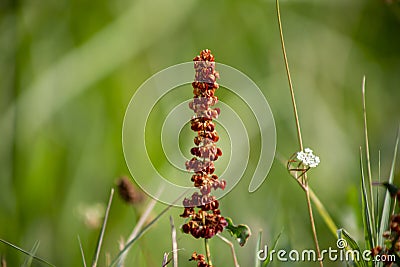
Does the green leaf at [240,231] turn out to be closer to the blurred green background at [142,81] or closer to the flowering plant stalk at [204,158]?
the flowering plant stalk at [204,158]

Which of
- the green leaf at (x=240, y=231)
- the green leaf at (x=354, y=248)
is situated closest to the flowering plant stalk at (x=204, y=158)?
the green leaf at (x=240, y=231)

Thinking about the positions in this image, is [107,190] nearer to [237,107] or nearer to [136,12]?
[237,107]

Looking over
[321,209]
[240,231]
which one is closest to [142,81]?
[321,209]

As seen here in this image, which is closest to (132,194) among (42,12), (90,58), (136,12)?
(90,58)

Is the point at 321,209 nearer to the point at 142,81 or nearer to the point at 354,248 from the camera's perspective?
the point at 354,248

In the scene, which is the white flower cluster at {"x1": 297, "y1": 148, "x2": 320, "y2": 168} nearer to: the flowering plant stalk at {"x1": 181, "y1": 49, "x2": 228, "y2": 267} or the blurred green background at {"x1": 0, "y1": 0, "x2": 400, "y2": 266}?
the flowering plant stalk at {"x1": 181, "y1": 49, "x2": 228, "y2": 267}

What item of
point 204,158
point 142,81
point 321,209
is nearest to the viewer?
point 204,158

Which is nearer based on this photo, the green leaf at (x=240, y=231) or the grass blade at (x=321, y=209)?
the green leaf at (x=240, y=231)

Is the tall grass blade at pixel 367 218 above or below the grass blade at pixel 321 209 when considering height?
below
